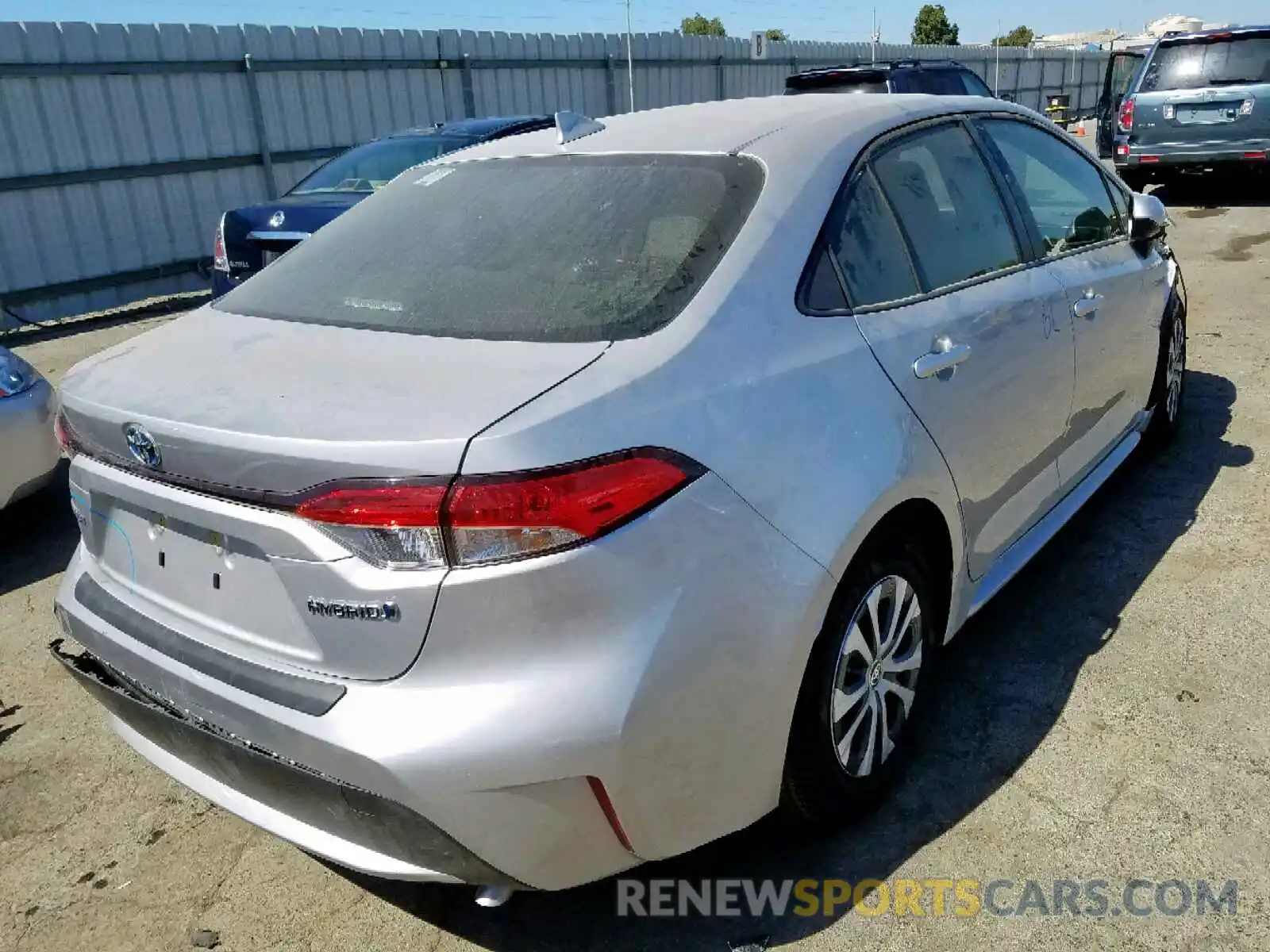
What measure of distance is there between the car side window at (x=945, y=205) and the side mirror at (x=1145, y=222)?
1076 millimetres

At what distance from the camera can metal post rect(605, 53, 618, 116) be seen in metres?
16.0

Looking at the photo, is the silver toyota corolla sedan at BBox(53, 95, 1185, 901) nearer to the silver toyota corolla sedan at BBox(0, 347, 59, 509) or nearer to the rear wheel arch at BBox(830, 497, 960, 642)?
the rear wheel arch at BBox(830, 497, 960, 642)

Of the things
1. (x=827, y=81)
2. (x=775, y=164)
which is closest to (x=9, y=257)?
(x=827, y=81)

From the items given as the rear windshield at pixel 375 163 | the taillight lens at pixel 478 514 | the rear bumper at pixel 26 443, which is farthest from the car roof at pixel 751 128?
the rear windshield at pixel 375 163

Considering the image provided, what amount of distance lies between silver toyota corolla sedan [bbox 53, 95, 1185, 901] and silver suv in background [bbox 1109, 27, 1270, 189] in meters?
10.5

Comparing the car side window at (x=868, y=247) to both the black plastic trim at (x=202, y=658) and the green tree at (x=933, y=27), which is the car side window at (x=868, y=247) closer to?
the black plastic trim at (x=202, y=658)

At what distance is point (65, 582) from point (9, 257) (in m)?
9.08

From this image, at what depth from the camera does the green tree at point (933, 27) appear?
61.5 m

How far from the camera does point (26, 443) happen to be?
4.29 metres

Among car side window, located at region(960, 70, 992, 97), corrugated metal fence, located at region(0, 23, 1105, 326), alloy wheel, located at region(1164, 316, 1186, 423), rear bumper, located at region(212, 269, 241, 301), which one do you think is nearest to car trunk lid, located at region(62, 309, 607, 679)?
alloy wheel, located at region(1164, 316, 1186, 423)

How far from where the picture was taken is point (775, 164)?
2371mm

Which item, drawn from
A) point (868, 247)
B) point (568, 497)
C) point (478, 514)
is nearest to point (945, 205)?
point (868, 247)

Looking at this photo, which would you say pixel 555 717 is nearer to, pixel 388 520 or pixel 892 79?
pixel 388 520

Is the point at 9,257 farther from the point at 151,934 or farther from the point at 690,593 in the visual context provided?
the point at 690,593
